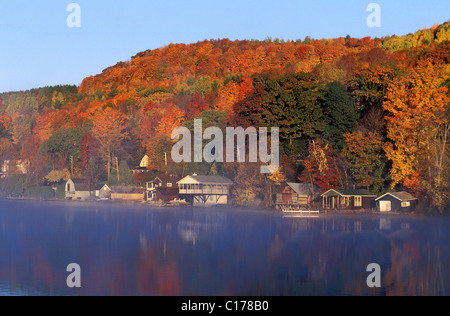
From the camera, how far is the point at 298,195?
93438 millimetres

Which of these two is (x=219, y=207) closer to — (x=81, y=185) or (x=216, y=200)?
(x=216, y=200)

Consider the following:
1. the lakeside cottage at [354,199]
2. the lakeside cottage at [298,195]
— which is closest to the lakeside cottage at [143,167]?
the lakeside cottage at [298,195]

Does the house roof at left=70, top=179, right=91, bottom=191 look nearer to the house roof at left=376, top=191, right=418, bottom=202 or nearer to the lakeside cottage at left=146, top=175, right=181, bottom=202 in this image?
the lakeside cottage at left=146, top=175, right=181, bottom=202

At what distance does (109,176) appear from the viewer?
128875 millimetres

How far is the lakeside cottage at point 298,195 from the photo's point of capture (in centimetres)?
Answer: 9256

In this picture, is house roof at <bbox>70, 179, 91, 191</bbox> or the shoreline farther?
house roof at <bbox>70, 179, 91, 191</bbox>

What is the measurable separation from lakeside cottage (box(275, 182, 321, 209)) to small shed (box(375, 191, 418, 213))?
11.7m

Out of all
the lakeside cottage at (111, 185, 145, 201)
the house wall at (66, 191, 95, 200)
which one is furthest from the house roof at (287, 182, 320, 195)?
the house wall at (66, 191, 95, 200)

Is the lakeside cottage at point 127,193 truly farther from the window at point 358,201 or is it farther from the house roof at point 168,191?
the window at point 358,201

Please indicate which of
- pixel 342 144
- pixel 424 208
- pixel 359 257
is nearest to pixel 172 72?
pixel 342 144

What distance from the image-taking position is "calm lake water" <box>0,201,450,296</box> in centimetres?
3947

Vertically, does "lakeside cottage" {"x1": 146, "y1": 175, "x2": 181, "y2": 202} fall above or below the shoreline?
above

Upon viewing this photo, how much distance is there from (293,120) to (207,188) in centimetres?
1964

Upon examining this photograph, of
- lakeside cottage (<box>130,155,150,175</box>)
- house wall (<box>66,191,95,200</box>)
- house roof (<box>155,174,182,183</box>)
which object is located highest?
lakeside cottage (<box>130,155,150,175</box>)
